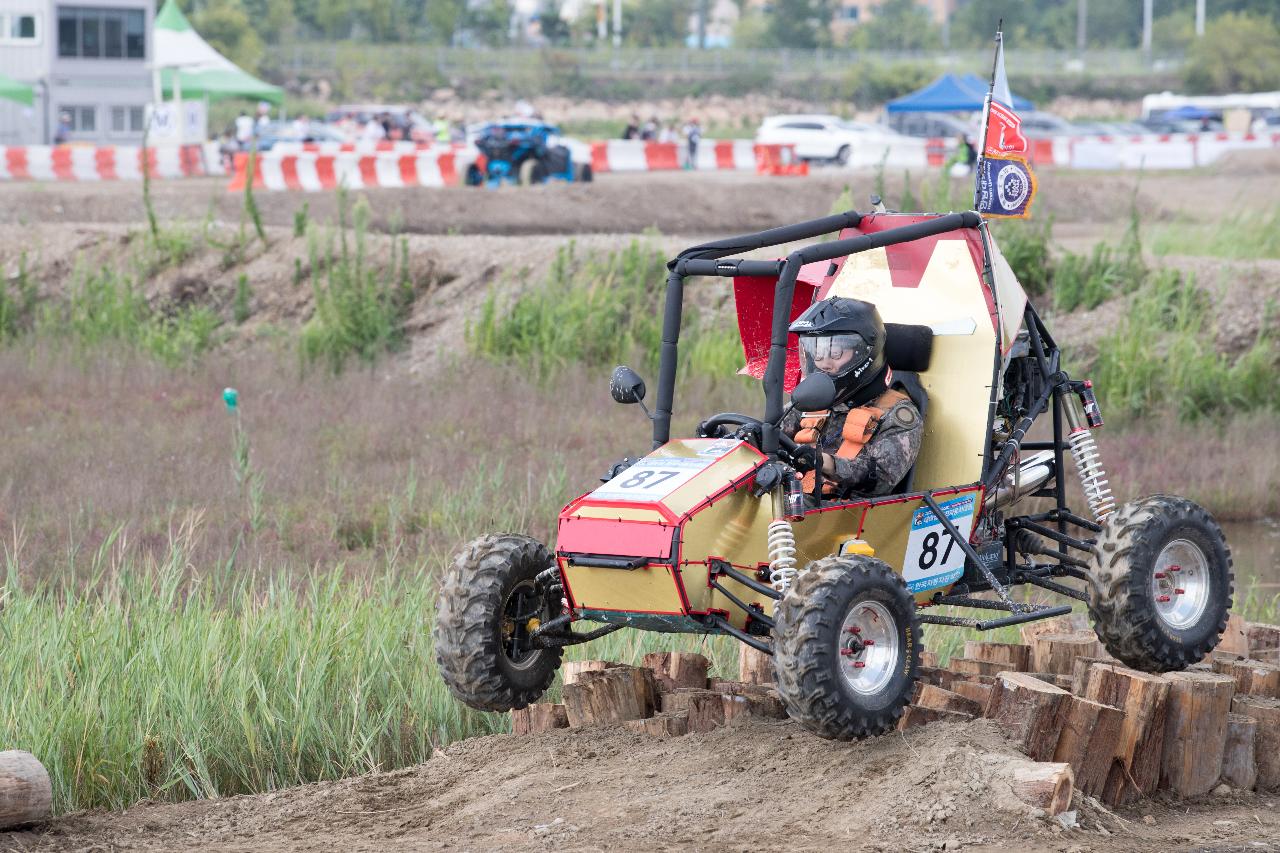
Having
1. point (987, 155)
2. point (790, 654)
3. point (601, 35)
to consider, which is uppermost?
point (601, 35)

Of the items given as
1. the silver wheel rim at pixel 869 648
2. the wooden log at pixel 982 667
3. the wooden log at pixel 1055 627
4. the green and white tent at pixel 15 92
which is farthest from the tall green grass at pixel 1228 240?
the green and white tent at pixel 15 92

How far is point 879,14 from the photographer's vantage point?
114 m

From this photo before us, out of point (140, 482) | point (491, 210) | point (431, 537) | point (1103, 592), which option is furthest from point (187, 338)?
point (1103, 592)

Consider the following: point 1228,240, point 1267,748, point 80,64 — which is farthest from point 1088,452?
point 80,64

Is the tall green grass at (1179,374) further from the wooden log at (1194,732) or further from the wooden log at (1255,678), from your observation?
the wooden log at (1194,732)

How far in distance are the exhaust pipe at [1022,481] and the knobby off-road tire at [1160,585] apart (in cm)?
68

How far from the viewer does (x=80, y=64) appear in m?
53.3

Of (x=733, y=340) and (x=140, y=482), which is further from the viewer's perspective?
(x=733, y=340)

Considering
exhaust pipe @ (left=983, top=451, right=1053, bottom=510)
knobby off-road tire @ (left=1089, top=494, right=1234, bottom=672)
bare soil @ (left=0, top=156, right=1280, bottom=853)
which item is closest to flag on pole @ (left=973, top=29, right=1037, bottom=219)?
exhaust pipe @ (left=983, top=451, right=1053, bottom=510)

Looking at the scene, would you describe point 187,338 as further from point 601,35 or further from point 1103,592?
point 601,35

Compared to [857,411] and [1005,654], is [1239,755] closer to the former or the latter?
[1005,654]

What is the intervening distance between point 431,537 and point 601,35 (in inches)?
3707

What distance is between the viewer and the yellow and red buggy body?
6.12 meters

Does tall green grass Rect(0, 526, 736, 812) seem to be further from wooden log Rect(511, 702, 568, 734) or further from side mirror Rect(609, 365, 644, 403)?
side mirror Rect(609, 365, 644, 403)
